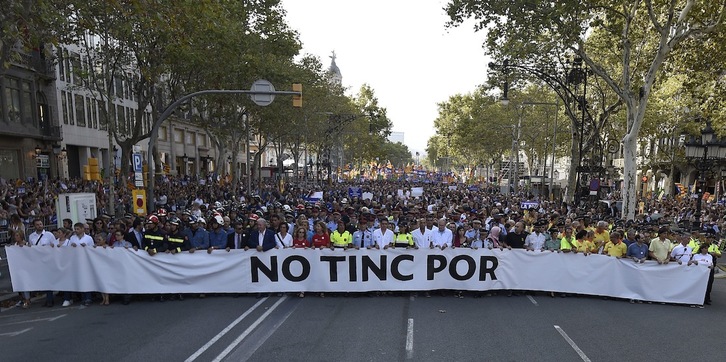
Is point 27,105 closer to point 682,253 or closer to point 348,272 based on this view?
point 348,272

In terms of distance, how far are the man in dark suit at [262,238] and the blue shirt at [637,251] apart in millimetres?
7485

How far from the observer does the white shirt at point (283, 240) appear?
9828 mm

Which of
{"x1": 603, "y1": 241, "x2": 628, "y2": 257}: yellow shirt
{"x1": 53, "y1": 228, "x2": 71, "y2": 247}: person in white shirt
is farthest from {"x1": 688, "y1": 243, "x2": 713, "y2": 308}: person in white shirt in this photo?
{"x1": 53, "y1": 228, "x2": 71, "y2": 247}: person in white shirt

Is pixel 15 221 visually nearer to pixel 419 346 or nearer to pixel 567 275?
pixel 419 346

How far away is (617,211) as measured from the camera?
27.8 metres

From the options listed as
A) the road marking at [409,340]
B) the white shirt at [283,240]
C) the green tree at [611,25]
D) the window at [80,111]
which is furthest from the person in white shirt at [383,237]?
the window at [80,111]

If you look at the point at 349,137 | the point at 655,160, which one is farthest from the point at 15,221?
the point at 349,137

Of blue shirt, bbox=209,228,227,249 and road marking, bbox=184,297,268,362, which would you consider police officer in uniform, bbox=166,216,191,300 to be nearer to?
blue shirt, bbox=209,228,227,249

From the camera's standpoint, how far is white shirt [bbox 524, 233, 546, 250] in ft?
33.9

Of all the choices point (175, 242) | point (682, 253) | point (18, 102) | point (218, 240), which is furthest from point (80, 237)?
point (18, 102)

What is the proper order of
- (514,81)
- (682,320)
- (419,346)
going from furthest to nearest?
(514,81) < (682,320) < (419,346)

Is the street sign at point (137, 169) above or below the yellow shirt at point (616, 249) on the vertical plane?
above

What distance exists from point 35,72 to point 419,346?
31.6 m

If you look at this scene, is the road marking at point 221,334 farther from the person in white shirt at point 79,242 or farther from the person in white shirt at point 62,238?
the person in white shirt at point 62,238
